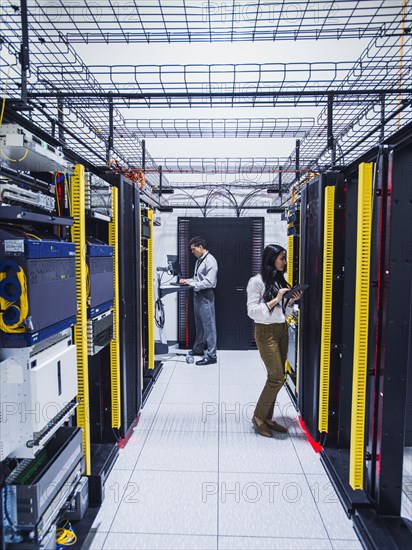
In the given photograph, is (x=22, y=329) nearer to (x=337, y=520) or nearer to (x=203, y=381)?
(x=337, y=520)

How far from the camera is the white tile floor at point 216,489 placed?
5.95 feet

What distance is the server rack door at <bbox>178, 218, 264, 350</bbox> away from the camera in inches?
200

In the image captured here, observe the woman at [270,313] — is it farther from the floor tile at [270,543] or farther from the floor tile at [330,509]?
the floor tile at [270,543]

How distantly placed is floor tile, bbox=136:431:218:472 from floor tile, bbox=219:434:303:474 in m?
0.08

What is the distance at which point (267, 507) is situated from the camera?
6.68 feet

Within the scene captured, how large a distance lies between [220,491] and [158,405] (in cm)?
137

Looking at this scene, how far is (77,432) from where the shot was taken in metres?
1.79

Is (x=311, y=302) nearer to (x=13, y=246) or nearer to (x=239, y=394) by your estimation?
(x=239, y=394)

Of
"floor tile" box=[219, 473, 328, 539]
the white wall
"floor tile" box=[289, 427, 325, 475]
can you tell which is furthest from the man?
"floor tile" box=[219, 473, 328, 539]

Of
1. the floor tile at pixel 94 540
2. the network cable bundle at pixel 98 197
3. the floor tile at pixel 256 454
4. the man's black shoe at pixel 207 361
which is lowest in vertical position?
the floor tile at pixel 256 454

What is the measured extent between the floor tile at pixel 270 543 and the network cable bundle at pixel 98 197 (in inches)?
73.7

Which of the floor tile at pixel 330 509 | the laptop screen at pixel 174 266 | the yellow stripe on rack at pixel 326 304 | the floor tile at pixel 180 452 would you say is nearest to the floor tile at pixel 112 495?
the floor tile at pixel 180 452

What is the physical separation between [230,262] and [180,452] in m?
2.97

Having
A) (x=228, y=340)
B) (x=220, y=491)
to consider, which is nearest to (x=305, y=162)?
(x=228, y=340)
